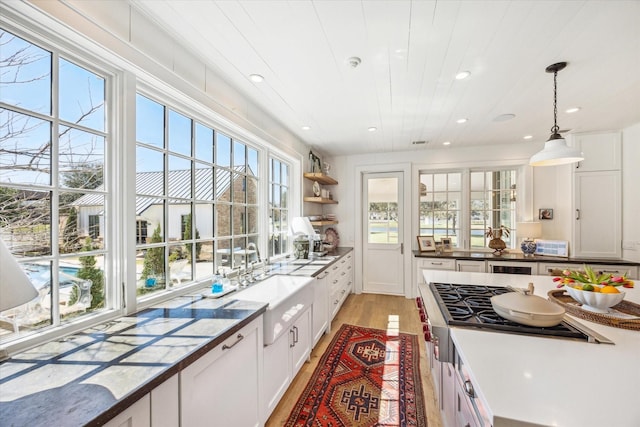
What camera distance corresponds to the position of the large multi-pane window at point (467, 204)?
4094 mm

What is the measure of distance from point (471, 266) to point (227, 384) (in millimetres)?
3465

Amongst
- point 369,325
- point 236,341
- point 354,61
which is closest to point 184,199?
point 236,341

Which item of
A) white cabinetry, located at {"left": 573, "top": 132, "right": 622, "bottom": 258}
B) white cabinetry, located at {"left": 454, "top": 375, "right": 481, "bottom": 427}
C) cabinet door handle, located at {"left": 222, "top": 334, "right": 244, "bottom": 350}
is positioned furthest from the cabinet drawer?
cabinet door handle, located at {"left": 222, "top": 334, "right": 244, "bottom": 350}

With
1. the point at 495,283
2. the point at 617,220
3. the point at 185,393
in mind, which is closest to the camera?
the point at 185,393

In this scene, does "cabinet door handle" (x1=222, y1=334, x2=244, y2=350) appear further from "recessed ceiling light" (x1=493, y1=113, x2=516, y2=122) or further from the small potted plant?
the small potted plant

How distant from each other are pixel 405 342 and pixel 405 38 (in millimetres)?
2737

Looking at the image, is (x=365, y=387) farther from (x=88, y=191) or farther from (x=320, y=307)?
(x=88, y=191)

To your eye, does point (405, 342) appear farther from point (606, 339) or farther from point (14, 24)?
point (14, 24)

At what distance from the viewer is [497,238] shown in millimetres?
3844

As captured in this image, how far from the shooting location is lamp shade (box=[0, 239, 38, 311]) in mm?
587

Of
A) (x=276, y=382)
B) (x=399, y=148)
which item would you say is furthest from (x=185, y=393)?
(x=399, y=148)

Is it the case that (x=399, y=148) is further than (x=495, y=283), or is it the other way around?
(x=399, y=148)

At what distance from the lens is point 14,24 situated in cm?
102

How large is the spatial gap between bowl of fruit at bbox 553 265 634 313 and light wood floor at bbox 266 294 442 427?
1.16 meters
